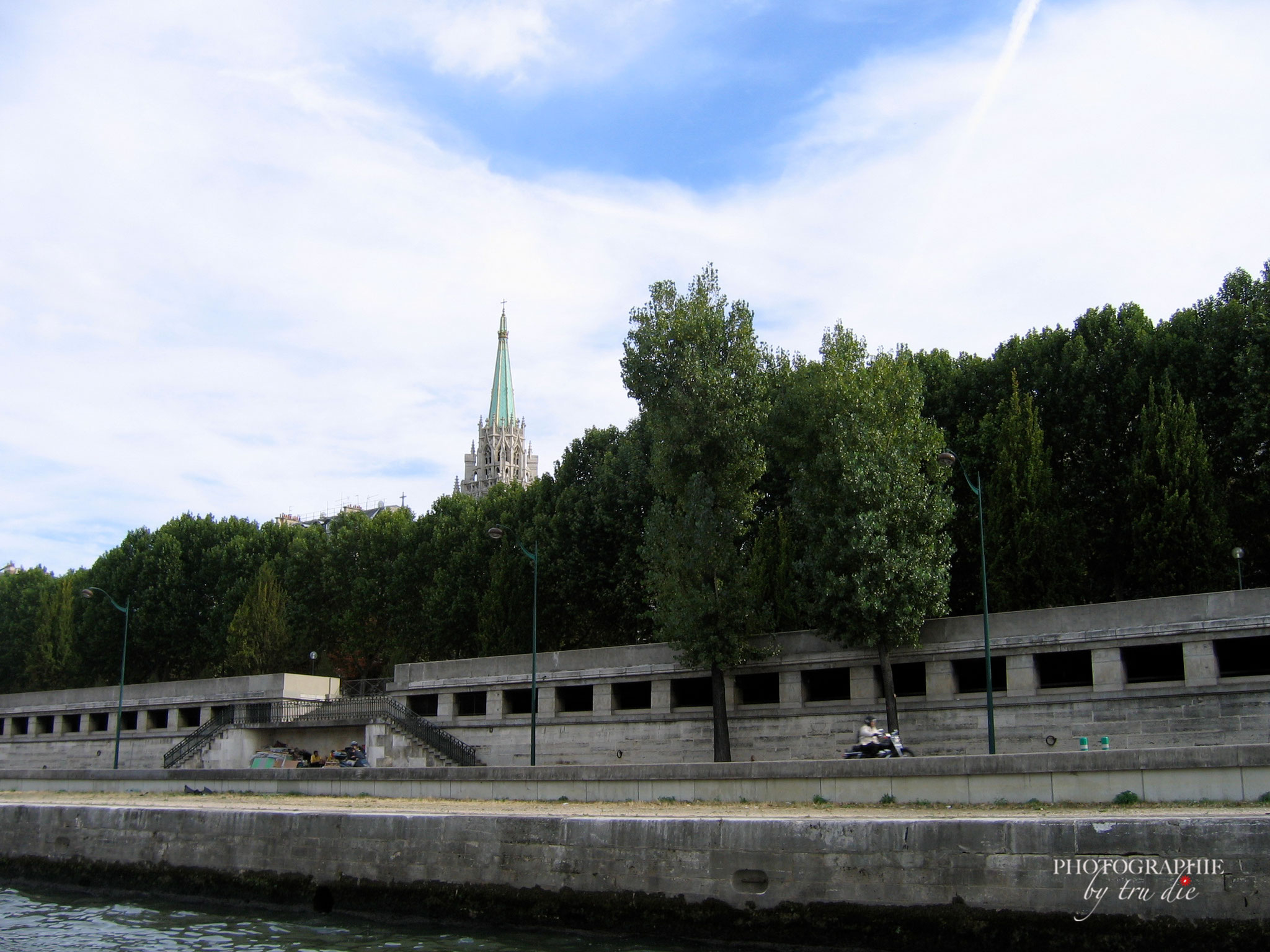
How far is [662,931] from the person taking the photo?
1513cm

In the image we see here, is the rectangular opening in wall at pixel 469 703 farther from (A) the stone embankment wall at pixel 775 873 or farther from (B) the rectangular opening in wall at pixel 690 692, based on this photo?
(A) the stone embankment wall at pixel 775 873

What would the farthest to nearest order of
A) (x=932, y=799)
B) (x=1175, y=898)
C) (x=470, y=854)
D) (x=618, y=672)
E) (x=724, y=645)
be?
(x=618, y=672), (x=724, y=645), (x=932, y=799), (x=470, y=854), (x=1175, y=898)

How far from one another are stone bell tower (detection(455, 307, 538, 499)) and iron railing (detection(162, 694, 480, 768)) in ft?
289

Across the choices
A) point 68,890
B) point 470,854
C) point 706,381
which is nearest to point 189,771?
point 68,890

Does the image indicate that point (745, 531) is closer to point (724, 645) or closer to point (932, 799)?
point (724, 645)

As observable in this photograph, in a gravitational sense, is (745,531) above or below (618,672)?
above

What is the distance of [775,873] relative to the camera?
14.6 meters

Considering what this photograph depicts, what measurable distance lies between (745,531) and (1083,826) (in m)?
19.3

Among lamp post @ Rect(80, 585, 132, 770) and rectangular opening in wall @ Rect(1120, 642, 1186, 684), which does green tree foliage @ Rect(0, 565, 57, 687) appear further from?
rectangular opening in wall @ Rect(1120, 642, 1186, 684)

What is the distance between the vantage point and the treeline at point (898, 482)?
30000 mm

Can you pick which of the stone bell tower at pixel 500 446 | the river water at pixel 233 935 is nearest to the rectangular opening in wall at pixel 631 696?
the river water at pixel 233 935

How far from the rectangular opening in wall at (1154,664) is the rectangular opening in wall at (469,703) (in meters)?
22.5

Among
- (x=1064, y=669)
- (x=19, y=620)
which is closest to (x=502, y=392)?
(x=19, y=620)

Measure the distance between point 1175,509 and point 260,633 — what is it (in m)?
41.6
